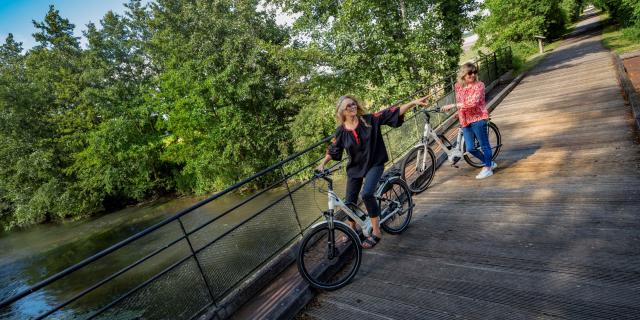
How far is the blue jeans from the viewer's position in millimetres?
5309

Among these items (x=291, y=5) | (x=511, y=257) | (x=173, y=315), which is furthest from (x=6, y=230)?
(x=511, y=257)

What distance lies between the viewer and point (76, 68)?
26.6 meters

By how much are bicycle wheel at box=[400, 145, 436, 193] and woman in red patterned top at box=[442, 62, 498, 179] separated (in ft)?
2.24

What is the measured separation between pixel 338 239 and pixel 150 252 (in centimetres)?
1538

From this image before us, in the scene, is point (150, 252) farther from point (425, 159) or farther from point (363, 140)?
point (363, 140)

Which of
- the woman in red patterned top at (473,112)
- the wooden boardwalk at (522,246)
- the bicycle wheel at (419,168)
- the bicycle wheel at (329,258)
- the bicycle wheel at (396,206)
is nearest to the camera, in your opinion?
the wooden boardwalk at (522,246)

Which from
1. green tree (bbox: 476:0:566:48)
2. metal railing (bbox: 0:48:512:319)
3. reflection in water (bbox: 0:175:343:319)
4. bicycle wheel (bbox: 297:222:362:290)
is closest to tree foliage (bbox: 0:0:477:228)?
reflection in water (bbox: 0:175:343:319)

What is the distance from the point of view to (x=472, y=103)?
5.20 meters

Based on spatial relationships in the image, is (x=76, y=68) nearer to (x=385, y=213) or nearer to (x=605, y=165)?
(x=385, y=213)

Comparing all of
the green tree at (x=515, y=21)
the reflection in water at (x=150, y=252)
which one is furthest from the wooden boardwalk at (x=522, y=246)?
the green tree at (x=515, y=21)

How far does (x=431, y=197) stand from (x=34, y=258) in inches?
975

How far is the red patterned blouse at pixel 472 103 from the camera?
515cm

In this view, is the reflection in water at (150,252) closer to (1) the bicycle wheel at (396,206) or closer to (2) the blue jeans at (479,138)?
(1) the bicycle wheel at (396,206)

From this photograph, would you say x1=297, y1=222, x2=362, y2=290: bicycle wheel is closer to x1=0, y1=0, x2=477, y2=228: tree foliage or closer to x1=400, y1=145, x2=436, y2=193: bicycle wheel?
x1=400, y1=145, x2=436, y2=193: bicycle wheel
